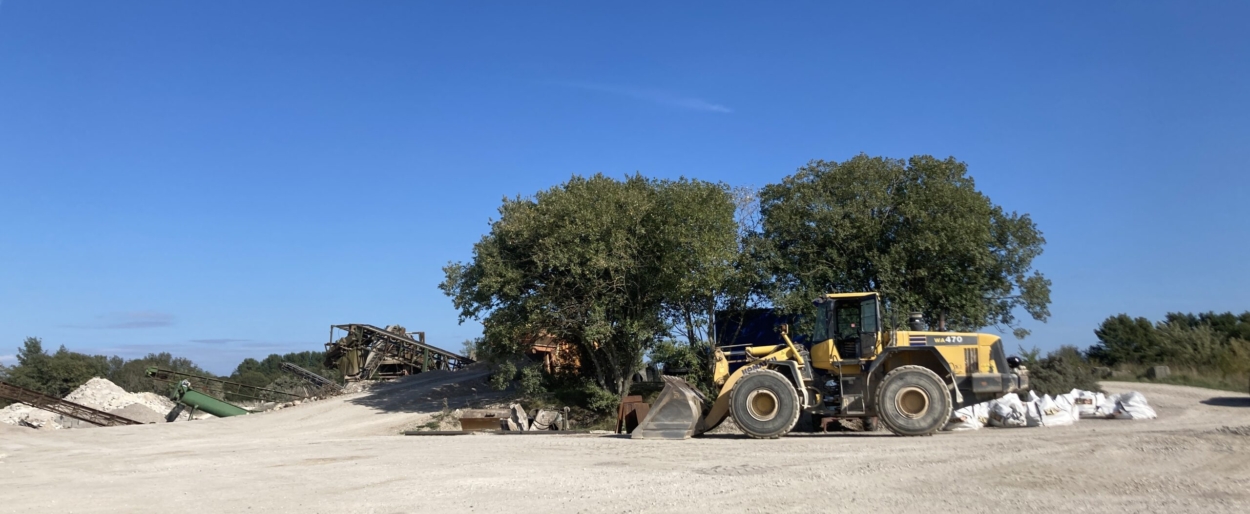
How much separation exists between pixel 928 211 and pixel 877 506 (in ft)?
64.1

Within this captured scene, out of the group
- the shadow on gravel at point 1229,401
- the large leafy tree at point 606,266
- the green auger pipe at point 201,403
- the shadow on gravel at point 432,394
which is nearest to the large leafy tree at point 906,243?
the large leafy tree at point 606,266

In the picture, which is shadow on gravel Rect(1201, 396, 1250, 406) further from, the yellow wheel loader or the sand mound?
the sand mound

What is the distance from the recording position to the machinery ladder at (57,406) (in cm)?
3028

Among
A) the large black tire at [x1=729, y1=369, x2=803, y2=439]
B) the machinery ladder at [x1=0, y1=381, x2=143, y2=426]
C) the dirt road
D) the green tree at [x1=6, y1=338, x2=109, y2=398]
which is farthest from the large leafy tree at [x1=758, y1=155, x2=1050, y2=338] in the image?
the green tree at [x1=6, y1=338, x2=109, y2=398]

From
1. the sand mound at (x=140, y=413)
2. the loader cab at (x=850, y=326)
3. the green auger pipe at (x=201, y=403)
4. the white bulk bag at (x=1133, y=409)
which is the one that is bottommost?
the sand mound at (x=140, y=413)

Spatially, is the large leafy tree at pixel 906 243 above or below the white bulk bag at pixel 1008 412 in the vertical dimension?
above

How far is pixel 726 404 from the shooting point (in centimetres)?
1605

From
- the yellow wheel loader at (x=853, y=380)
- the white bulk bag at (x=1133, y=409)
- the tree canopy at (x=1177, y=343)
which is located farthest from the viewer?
the tree canopy at (x=1177, y=343)

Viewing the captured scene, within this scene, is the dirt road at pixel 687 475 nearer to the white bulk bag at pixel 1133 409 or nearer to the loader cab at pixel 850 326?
the white bulk bag at pixel 1133 409

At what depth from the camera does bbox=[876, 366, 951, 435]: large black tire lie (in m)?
15.1

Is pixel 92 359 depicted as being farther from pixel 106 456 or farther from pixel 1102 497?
pixel 1102 497

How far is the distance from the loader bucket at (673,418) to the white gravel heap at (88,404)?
25045 millimetres

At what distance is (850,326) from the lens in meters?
16.3

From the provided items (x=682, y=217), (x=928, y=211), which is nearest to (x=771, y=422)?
(x=682, y=217)
